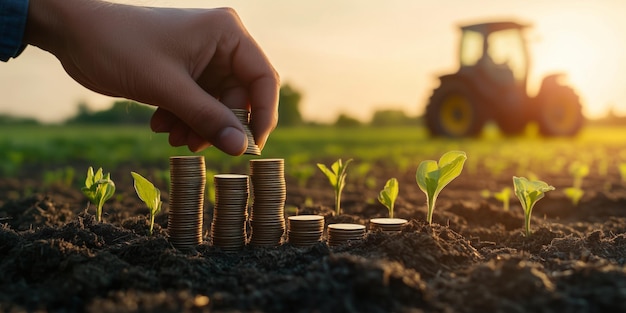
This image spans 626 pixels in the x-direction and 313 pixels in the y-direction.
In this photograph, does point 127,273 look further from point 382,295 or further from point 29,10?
point 29,10

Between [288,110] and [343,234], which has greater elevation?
[288,110]

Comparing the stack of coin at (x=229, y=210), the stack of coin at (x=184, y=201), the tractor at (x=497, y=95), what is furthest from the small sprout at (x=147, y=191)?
the tractor at (x=497, y=95)

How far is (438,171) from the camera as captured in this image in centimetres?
303

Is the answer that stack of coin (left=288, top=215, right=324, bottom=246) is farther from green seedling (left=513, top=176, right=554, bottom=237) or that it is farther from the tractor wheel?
the tractor wheel

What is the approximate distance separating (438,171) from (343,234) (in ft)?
1.87

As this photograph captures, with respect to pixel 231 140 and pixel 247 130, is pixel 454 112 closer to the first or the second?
pixel 247 130

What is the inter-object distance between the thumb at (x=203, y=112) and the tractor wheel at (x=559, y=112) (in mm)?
15854

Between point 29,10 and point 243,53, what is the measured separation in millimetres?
1072

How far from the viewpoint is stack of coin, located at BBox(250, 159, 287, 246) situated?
Answer: 123 inches

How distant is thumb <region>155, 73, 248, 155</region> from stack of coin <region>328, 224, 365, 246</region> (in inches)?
24.7

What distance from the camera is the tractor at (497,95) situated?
55.3ft

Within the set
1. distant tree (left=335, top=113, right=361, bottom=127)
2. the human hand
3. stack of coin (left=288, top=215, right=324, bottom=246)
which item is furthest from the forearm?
distant tree (left=335, top=113, right=361, bottom=127)

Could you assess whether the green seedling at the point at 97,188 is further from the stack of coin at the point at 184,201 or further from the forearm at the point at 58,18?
the forearm at the point at 58,18

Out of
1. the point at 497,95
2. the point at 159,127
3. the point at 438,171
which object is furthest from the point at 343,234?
the point at 497,95
